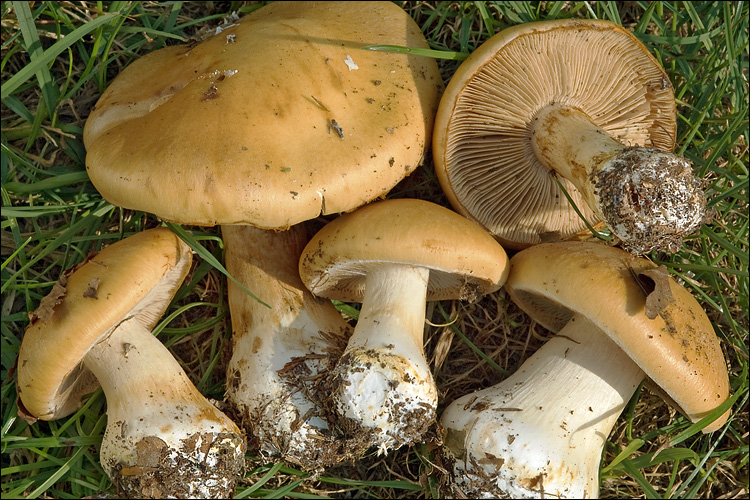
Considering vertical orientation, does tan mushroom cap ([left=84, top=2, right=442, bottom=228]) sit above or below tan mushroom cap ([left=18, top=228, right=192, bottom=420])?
above

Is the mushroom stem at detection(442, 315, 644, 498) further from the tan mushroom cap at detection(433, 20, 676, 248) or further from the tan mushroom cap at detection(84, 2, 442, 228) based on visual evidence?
the tan mushroom cap at detection(84, 2, 442, 228)

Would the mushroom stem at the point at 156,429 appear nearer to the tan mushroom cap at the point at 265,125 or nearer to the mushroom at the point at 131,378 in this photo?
the mushroom at the point at 131,378

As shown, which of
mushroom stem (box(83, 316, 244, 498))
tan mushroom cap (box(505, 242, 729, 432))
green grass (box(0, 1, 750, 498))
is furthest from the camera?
green grass (box(0, 1, 750, 498))

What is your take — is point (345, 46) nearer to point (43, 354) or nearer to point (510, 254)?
point (510, 254)

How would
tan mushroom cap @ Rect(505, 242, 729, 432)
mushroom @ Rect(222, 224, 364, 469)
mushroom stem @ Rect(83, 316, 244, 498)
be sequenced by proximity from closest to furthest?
1. tan mushroom cap @ Rect(505, 242, 729, 432)
2. mushroom stem @ Rect(83, 316, 244, 498)
3. mushroom @ Rect(222, 224, 364, 469)

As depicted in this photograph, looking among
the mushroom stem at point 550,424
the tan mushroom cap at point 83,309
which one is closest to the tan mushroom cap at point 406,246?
the mushroom stem at point 550,424

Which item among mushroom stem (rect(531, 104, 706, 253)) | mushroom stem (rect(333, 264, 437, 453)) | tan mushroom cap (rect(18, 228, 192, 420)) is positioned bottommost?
mushroom stem (rect(333, 264, 437, 453))

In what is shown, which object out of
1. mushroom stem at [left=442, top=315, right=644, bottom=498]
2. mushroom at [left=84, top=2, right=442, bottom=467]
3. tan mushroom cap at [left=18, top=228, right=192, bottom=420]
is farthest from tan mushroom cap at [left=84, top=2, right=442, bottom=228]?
mushroom stem at [left=442, top=315, right=644, bottom=498]
